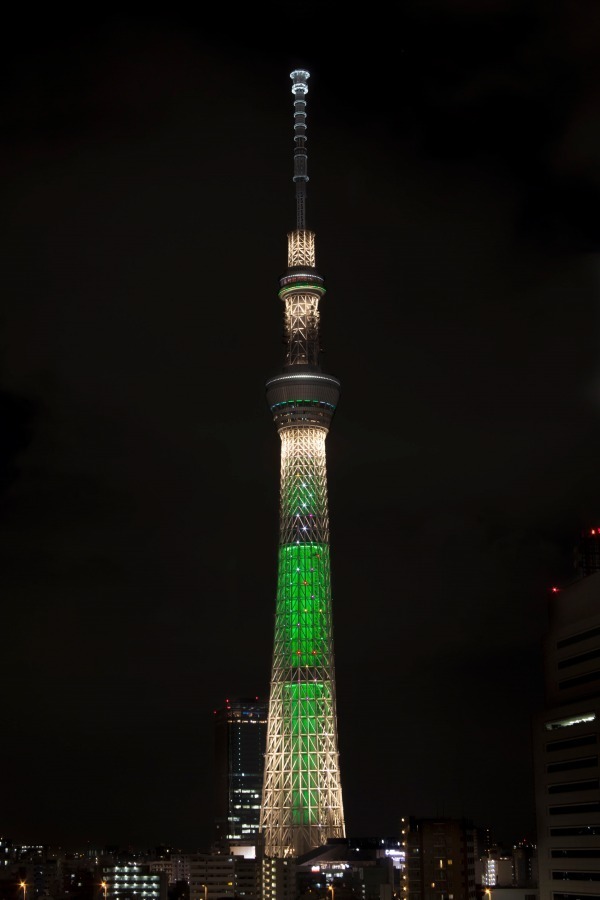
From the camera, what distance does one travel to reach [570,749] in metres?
79.8

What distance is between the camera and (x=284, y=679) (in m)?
120

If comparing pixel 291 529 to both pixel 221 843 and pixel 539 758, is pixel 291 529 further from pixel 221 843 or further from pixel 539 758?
pixel 221 843

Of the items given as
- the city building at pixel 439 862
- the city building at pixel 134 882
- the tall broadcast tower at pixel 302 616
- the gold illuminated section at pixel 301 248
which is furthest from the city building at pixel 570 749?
the city building at pixel 134 882

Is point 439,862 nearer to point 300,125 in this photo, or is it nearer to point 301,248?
point 301,248

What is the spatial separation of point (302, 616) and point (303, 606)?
86 centimetres

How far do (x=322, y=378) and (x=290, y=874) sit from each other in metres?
41.8

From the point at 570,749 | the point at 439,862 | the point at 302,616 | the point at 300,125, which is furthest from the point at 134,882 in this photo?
the point at 570,749

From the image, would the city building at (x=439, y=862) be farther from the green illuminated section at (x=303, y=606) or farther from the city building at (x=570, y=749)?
the city building at (x=570, y=749)

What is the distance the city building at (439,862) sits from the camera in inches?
4412

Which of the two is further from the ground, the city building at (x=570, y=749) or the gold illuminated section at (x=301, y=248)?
the gold illuminated section at (x=301, y=248)

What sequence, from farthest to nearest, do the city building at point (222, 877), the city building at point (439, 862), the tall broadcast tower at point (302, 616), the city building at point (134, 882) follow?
the city building at point (134, 882), the city building at point (222, 877), the tall broadcast tower at point (302, 616), the city building at point (439, 862)

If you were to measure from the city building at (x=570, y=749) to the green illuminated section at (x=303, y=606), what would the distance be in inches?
1484

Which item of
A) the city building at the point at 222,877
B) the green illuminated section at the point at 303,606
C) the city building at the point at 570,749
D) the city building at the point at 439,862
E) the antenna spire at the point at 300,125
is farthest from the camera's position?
the city building at the point at 222,877

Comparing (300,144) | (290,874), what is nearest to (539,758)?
(290,874)
